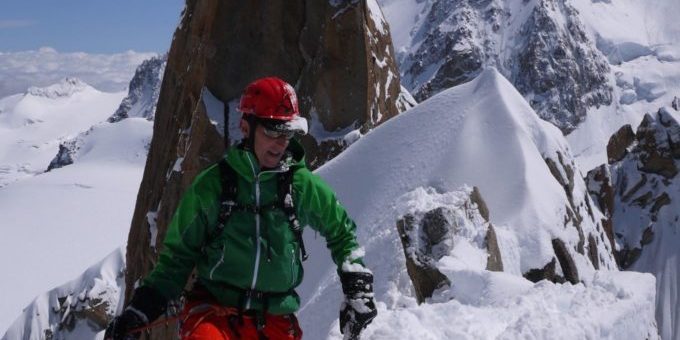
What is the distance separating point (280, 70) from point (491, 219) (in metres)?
7.94

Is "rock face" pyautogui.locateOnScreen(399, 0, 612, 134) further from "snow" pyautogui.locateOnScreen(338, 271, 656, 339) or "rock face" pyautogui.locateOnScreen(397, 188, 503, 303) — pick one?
"snow" pyautogui.locateOnScreen(338, 271, 656, 339)

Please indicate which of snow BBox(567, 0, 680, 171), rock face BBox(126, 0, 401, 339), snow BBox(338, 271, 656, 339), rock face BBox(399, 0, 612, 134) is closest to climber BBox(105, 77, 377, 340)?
snow BBox(338, 271, 656, 339)

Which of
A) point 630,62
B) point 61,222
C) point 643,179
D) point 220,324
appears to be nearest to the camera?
point 220,324

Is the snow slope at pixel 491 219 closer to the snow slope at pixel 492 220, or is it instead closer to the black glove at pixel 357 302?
the snow slope at pixel 492 220

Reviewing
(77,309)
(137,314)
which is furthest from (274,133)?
(77,309)

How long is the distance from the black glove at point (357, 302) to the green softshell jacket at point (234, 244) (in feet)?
1.41

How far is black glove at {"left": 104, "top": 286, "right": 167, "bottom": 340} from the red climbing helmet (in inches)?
44.6

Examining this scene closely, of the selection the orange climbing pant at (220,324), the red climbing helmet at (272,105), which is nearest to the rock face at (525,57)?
the red climbing helmet at (272,105)

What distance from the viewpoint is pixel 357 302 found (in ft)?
13.4

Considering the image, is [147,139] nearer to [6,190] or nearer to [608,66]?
[6,190]

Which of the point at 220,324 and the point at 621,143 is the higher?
the point at 220,324

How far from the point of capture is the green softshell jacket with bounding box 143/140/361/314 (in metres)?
3.69

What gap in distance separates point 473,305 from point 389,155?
5.72 meters

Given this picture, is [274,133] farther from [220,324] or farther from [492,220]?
[492,220]
